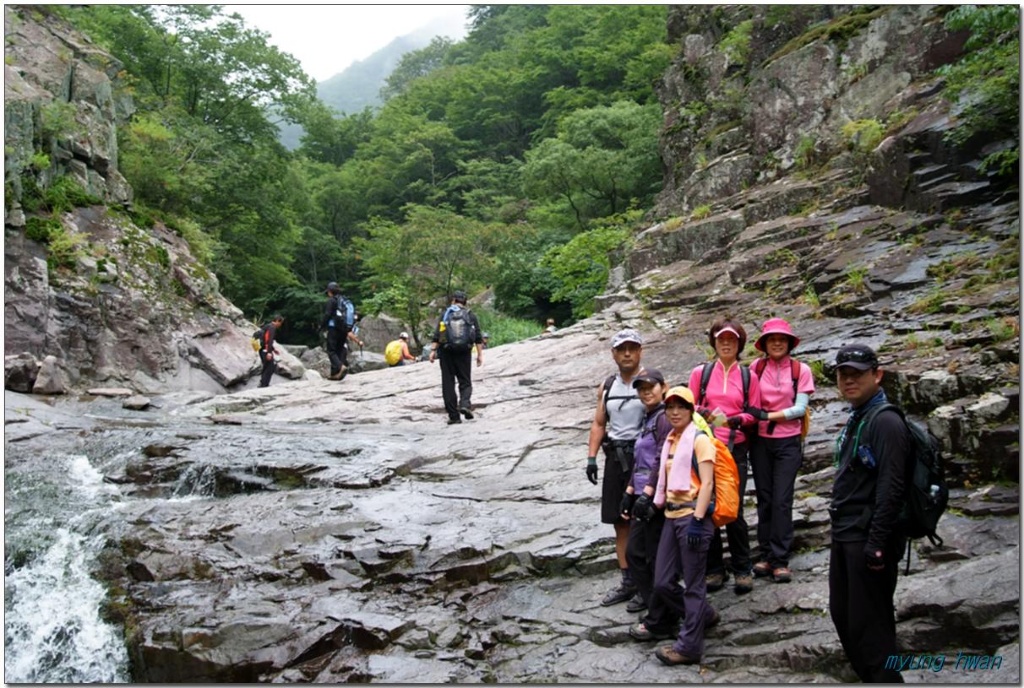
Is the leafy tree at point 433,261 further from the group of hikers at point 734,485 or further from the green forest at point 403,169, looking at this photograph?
the group of hikers at point 734,485

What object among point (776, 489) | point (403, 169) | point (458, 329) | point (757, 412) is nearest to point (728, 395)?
point (757, 412)

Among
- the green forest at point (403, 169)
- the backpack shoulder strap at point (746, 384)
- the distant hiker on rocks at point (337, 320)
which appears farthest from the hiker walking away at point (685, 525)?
the green forest at point (403, 169)

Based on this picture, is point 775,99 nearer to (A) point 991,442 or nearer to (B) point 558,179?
(B) point 558,179

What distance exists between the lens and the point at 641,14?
40062mm

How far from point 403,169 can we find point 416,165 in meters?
1.03

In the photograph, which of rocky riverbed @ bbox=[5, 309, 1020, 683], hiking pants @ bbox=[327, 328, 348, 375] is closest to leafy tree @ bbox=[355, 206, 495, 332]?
hiking pants @ bbox=[327, 328, 348, 375]

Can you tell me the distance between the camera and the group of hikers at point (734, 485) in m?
4.43

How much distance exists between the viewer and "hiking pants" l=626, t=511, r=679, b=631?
5.55 meters

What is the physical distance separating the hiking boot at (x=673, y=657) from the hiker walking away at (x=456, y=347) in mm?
6462

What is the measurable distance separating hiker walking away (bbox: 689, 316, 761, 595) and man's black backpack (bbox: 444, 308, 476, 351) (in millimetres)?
5431

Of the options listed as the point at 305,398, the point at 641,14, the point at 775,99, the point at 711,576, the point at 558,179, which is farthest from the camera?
the point at 641,14

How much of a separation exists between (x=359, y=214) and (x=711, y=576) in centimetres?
4222

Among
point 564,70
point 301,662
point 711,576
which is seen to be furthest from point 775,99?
point 564,70

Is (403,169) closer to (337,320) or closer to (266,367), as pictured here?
(266,367)
